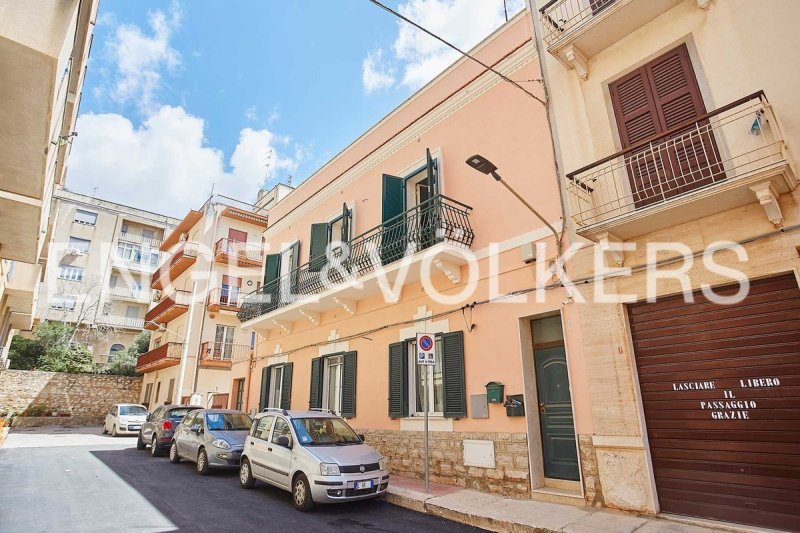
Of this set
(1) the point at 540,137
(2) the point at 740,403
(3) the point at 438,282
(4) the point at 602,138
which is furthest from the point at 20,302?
(2) the point at 740,403

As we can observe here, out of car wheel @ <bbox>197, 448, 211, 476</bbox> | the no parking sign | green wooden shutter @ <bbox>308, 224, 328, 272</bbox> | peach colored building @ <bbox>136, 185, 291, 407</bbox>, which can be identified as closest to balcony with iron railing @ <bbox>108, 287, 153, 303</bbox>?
peach colored building @ <bbox>136, 185, 291, 407</bbox>

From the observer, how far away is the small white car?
1986 cm

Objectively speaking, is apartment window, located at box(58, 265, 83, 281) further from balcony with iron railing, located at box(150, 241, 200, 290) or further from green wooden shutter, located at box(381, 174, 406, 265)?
green wooden shutter, located at box(381, 174, 406, 265)

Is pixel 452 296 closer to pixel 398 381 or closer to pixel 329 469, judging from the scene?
pixel 398 381

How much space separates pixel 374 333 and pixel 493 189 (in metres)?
4.69

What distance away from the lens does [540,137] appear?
8.20 metres

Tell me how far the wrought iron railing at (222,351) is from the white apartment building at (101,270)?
1592 cm

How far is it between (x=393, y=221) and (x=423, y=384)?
155 inches

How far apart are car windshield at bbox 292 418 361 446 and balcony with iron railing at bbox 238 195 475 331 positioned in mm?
3347

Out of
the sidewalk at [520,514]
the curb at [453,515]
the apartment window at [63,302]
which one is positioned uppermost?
the apartment window at [63,302]

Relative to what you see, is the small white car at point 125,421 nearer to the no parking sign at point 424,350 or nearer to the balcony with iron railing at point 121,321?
the no parking sign at point 424,350

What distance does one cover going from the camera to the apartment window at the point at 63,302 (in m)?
35.0

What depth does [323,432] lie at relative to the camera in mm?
7953

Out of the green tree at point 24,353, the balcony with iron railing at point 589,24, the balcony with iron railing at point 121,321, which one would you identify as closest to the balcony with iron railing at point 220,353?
the green tree at point 24,353
